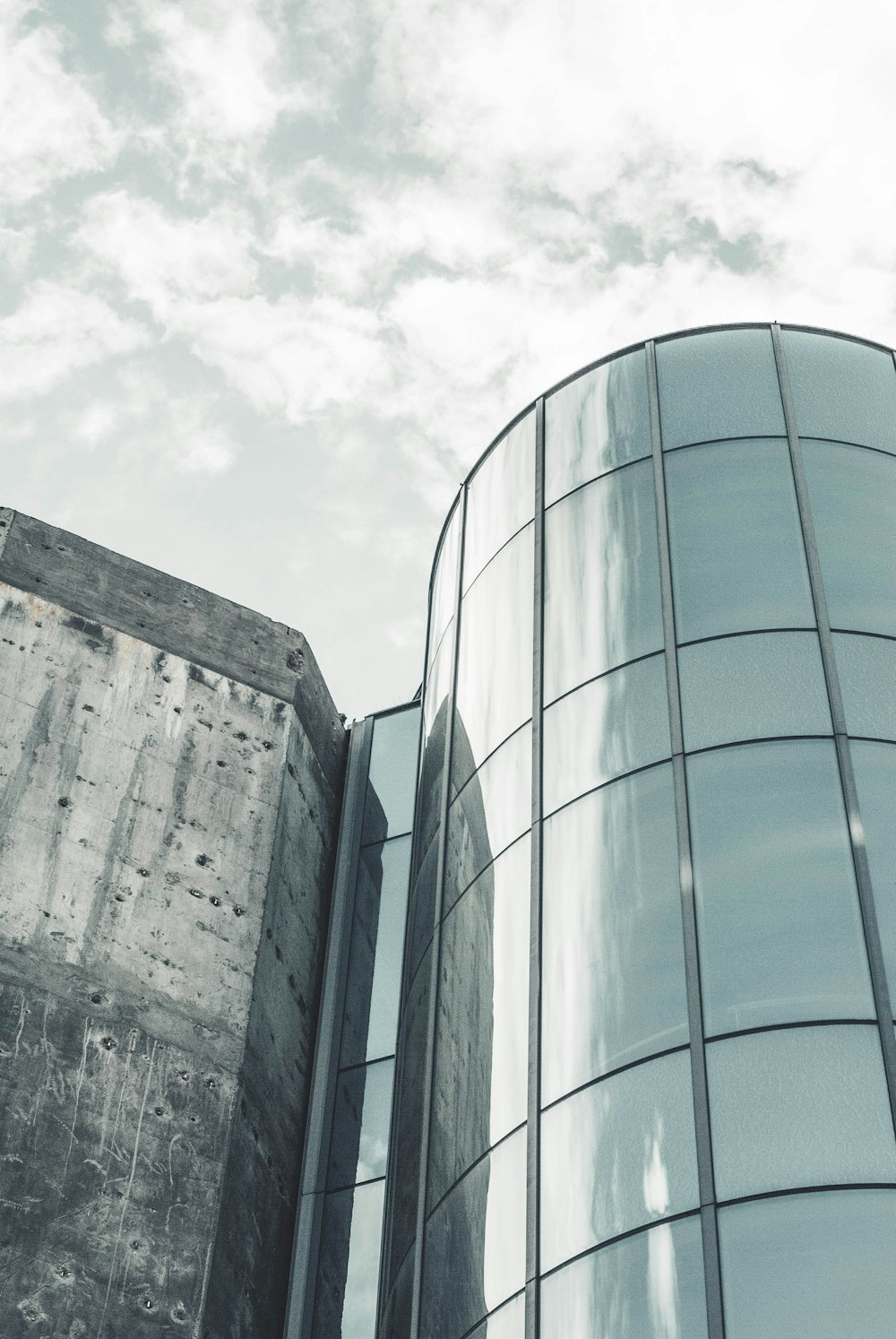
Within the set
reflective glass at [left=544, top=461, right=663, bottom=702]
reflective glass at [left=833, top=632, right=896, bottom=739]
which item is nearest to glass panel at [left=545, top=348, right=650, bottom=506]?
reflective glass at [left=544, top=461, right=663, bottom=702]

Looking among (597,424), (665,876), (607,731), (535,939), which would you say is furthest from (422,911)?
(597,424)

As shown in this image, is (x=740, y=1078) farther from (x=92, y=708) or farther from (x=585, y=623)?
(x=92, y=708)

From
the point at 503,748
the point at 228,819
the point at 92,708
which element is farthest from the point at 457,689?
the point at 92,708

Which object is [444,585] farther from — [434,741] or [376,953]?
[376,953]

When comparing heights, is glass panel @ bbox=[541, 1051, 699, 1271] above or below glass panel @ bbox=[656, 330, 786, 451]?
below

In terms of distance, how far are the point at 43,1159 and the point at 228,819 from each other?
4.83 metres

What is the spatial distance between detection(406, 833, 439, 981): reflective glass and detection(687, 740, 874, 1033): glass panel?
3775 millimetres

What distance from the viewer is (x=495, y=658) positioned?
17.1 m

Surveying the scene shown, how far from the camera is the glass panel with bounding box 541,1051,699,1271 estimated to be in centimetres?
1153

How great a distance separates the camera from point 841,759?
13.7 meters

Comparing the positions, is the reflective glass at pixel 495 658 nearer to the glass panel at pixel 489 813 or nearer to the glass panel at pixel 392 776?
the glass panel at pixel 489 813

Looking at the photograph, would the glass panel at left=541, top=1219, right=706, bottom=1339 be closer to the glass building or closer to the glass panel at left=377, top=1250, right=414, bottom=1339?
the glass building

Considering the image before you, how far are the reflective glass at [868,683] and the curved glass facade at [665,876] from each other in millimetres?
30

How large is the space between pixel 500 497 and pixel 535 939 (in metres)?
6.72
